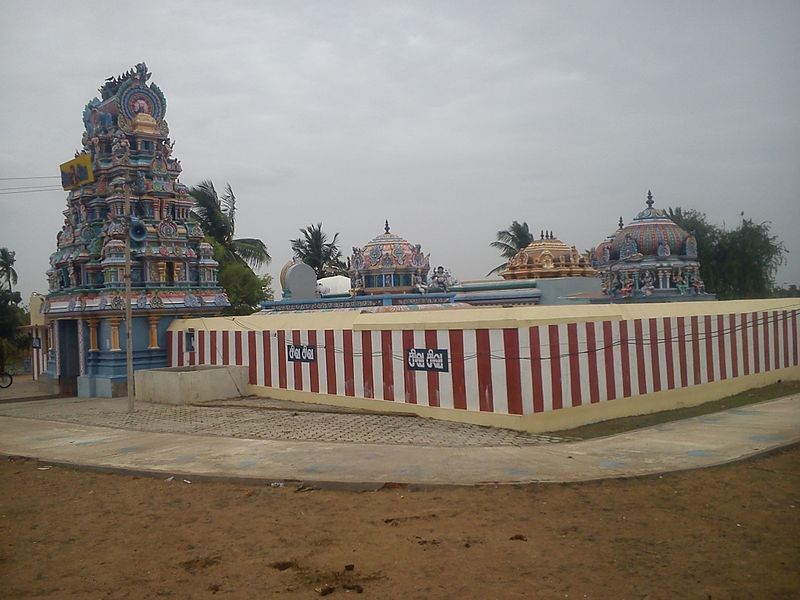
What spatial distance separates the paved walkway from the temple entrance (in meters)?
8.42

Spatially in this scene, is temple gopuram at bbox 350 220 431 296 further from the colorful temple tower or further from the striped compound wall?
the striped compound wall

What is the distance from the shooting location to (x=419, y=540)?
6.49 metres

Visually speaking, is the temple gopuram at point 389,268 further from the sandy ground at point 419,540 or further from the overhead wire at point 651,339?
the sandy ground at point 419,540

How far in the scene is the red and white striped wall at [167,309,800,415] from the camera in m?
12.3

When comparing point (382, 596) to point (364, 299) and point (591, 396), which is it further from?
point (364, 299)

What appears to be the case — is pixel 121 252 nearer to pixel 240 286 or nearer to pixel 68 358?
pixel 68 358

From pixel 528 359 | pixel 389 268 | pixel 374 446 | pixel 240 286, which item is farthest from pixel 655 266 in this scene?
pixel 240 286

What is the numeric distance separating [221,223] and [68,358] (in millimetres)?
18038

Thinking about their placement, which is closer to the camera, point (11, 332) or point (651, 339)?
point (651, 339)

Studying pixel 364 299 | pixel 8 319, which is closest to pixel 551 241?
pixel 364 299

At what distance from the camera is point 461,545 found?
630 cm

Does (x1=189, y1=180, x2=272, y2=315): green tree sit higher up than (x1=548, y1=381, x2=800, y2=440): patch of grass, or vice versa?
(x1=189, y1=180, x2=272, y2=315): green tree

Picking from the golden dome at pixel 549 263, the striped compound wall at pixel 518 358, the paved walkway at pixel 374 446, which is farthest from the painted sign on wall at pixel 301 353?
the golden dome at pixel 549 263

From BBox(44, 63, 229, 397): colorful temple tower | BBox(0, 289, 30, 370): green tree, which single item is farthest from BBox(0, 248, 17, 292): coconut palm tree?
BBox(44, 63, 229, 397): colorful temple tower
